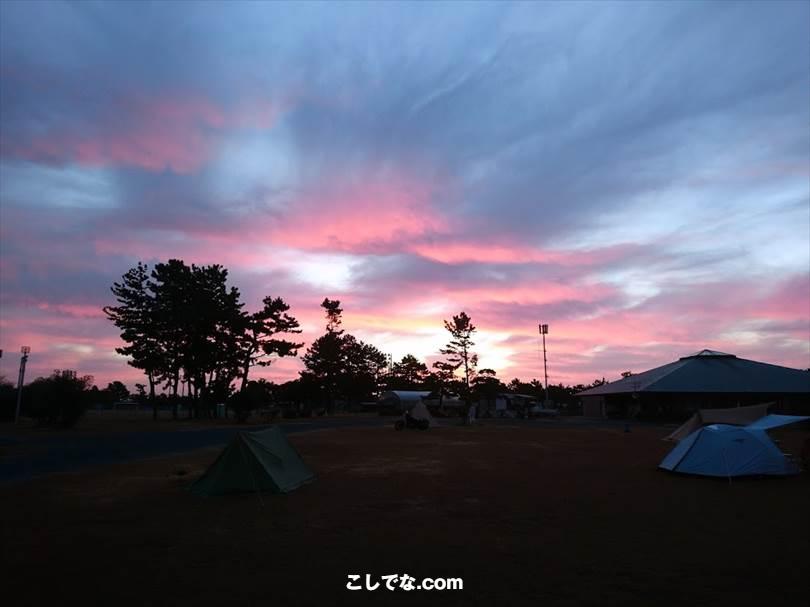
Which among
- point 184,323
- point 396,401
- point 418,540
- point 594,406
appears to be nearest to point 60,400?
point 184,323

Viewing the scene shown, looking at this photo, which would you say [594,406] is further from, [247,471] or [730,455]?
[247,471]

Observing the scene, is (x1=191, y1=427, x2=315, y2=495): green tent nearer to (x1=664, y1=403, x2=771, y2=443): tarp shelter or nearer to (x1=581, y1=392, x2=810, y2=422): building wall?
(x1=664, y1=403, x2=771, y2=443): tarp shelter

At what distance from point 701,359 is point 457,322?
31.7m

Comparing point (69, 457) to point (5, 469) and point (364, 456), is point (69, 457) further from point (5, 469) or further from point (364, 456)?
point (364, 456)

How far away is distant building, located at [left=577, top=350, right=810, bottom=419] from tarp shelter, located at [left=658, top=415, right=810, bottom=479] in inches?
1699

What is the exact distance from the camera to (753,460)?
16016 mm

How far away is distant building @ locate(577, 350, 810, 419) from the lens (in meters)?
57.2

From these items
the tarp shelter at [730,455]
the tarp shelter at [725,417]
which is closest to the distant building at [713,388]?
the tarp shelter at [725,417]

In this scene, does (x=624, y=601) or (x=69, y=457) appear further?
(x=69, y=457)

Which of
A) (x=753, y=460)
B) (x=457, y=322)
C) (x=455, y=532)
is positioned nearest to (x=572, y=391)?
(x=457, y=322)

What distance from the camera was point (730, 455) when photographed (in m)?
16.0

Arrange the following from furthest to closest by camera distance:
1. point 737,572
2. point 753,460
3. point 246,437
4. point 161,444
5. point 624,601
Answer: point 161,444 → point 753,460 → point 246,437 → point 737,572 → point 624,601

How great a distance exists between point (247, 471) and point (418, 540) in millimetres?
6240

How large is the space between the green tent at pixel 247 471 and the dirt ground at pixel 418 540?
54 cm
